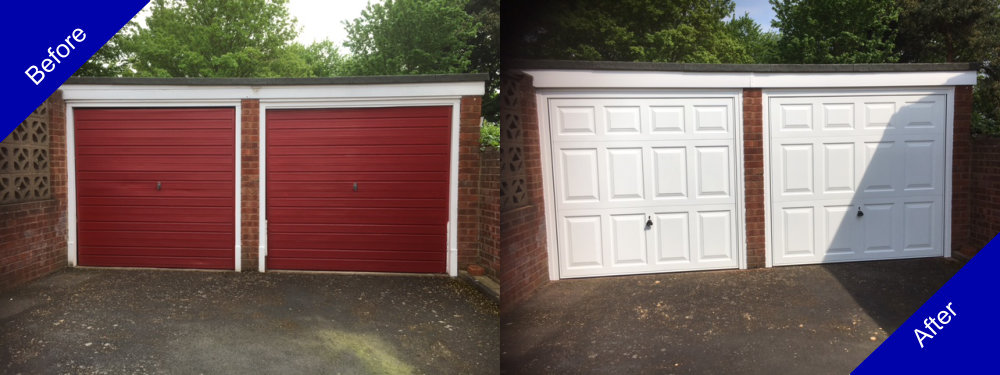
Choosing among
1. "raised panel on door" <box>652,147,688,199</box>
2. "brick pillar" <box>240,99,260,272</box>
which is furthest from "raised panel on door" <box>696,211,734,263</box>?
"brick pillar" <box>240,99,260,272</box>

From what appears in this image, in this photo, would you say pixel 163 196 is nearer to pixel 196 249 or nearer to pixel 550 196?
pixel 196 249

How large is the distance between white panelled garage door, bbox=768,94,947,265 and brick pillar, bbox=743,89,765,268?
0.05 m

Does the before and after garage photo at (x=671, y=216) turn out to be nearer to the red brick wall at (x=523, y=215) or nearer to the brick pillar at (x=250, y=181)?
the red brick wall at (x=523, y=215)

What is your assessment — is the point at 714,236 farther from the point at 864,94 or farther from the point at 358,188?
the point at 358,188

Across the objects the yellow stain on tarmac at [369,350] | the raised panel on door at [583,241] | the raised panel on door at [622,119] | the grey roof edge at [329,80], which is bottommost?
the yellow stain on tarmac at [369,350]

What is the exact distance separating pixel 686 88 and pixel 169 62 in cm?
495

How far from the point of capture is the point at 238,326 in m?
2.85

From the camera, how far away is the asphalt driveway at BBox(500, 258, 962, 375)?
6.61ft

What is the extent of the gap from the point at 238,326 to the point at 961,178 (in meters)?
3.72

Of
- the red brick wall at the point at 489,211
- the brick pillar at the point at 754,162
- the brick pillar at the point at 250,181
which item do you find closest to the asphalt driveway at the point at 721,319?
the brick pillar at the point at 754,162

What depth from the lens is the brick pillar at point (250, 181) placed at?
3783 millimetres

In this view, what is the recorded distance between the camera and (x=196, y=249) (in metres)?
3.86

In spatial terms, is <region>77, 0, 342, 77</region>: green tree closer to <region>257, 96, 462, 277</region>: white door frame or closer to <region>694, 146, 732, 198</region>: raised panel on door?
<region>257, 96, 462, 277</region>: white door frame

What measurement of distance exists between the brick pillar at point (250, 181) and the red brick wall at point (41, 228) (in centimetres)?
115
